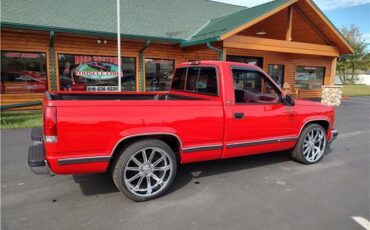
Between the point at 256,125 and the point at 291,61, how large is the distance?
14594 millimetres

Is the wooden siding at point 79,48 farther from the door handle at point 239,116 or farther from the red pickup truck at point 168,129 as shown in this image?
the door handle at point 239,116

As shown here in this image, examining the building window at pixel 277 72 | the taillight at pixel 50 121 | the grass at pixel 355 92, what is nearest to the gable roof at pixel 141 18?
the building window at pixel 277 72

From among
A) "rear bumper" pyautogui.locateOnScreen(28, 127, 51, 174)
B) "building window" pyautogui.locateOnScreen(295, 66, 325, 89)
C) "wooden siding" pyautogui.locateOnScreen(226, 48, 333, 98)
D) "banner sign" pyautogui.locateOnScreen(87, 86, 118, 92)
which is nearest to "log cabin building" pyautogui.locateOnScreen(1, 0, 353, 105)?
"banner sign" pyautogui.locateOnScreen(87, 86, 118, 92)

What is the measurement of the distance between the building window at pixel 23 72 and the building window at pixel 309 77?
581 inches

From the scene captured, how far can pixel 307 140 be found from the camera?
4.99 metres

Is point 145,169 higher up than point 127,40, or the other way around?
point 127,40

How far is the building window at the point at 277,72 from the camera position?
1655 cm

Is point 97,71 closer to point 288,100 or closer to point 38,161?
point 38,161

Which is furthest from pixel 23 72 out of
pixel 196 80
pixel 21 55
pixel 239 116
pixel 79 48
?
pixel 239 116

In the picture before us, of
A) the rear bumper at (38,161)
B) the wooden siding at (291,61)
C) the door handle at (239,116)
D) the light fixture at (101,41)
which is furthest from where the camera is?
the wooden siding at (291,61)

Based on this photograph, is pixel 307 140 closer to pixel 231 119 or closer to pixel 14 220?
pixel 231 119

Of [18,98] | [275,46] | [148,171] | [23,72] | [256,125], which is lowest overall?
[148,171]

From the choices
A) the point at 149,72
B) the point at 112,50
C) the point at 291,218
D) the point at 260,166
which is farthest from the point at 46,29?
the point at 291,218

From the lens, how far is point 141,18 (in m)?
13.1
